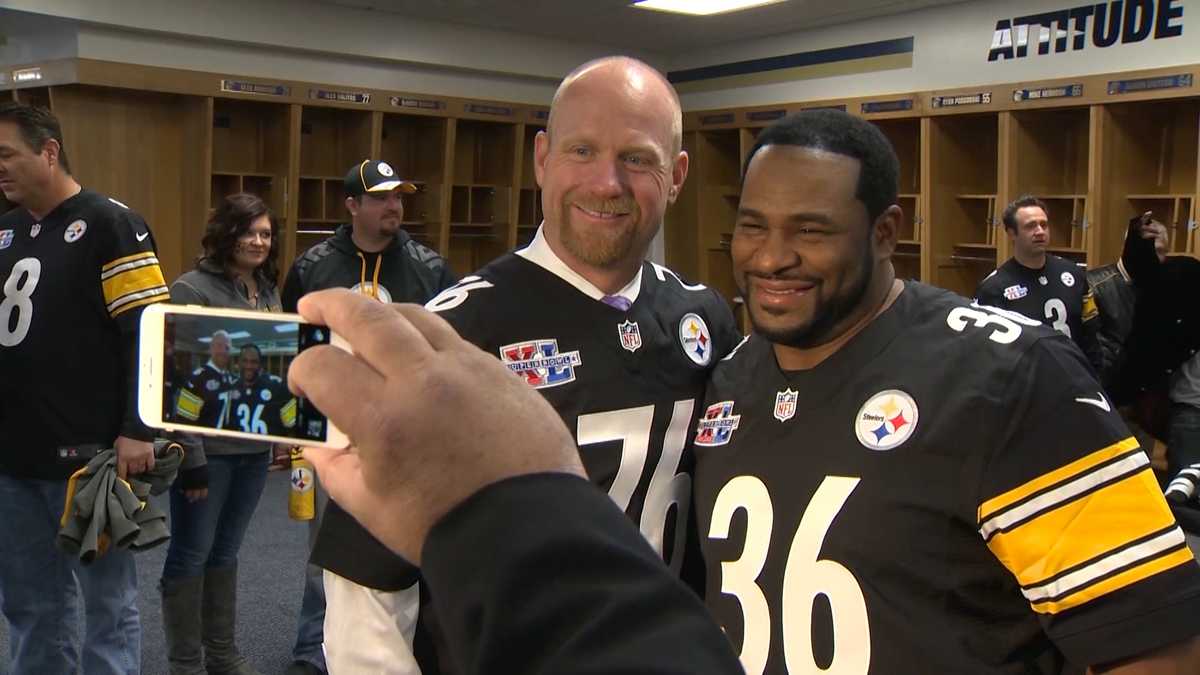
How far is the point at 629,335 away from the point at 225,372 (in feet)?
3.24

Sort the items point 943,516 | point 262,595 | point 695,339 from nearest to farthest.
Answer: point 943,516
point 695,339
point 262,595

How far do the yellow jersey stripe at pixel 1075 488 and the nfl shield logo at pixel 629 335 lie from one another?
0.70m

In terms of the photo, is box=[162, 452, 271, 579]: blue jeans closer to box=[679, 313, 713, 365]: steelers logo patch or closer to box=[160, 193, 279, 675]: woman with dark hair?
box=[160, 193, 279, 675]: woman with dark hair

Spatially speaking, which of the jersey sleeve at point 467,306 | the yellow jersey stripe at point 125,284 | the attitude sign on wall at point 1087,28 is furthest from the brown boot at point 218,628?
the attitude sign on wall at point 1087,28

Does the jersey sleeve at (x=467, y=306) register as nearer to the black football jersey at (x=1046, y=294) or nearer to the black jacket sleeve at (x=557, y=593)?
the black jacket sleeve at (x=557, y=593)

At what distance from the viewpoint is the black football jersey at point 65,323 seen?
293 cm

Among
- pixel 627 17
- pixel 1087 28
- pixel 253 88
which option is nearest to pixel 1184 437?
pixel 1087 28

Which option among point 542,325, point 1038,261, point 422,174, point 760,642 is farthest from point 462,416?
point 422,174

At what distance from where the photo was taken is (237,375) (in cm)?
82

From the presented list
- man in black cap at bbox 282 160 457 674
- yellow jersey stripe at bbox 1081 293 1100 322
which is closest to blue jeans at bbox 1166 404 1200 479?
yellow jersey stripe at bbox 1081 293 1100 322

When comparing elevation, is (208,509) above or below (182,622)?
above

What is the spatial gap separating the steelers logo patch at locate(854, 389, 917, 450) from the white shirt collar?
540mm

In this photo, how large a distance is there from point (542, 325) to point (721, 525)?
455 mm

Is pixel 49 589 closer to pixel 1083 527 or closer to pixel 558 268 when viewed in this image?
pixel 558 268
